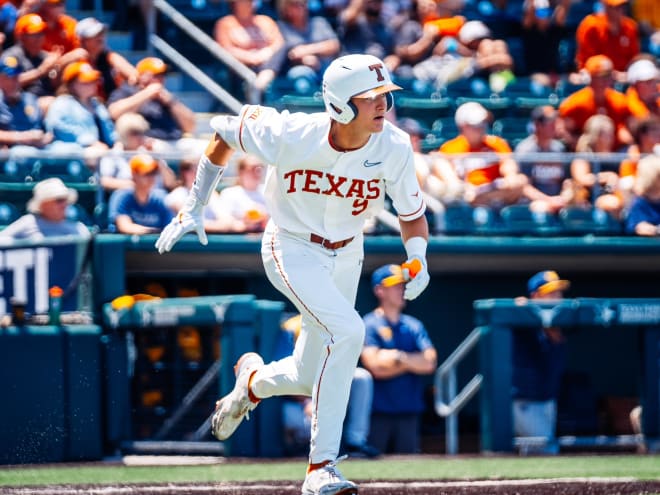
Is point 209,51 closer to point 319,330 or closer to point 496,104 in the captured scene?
point 496,104

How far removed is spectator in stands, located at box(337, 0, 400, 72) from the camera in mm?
10922

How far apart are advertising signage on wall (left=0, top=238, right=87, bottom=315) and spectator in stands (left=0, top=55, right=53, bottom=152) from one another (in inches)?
44.9

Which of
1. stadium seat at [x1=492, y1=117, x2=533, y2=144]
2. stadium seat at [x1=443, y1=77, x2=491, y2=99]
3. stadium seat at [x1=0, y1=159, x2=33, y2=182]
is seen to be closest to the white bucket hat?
stadium seat at [x1=0, y1=159, x2=33, y2=182]

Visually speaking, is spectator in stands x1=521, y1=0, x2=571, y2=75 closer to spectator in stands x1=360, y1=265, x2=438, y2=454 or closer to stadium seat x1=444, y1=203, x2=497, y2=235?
stadium seat x1=444, y1=203, x2=497, y2=235

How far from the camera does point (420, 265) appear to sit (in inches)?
209

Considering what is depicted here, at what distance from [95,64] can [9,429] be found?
3251mm

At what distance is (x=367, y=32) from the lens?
36.2ft

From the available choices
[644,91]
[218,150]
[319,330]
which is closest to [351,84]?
[218,150]

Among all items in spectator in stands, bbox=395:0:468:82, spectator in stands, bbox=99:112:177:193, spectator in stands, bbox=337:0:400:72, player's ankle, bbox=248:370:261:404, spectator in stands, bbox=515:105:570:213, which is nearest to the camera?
player's ankle, bbox=248:370:261:404

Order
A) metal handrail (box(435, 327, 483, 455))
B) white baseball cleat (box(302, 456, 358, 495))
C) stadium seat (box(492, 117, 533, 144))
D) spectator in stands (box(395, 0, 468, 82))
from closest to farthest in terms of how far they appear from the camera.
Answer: white baseball cleat (box(302, 456, 358, 495)) → metal handrail (box(435, 327, 483, 455)) → stadium seat (box(492, 117, 533, 144)) → spectator in stands (box(395, 0, 468, 82))

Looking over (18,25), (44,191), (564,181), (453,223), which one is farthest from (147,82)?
(564,181)

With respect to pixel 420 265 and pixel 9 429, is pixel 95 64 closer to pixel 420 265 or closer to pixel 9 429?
pixel 9 429

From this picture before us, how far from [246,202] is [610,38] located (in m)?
4.46

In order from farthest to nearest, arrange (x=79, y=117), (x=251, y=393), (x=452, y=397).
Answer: (x=79, y=117)
(x=452, y=397)
(x=251, y=393)
